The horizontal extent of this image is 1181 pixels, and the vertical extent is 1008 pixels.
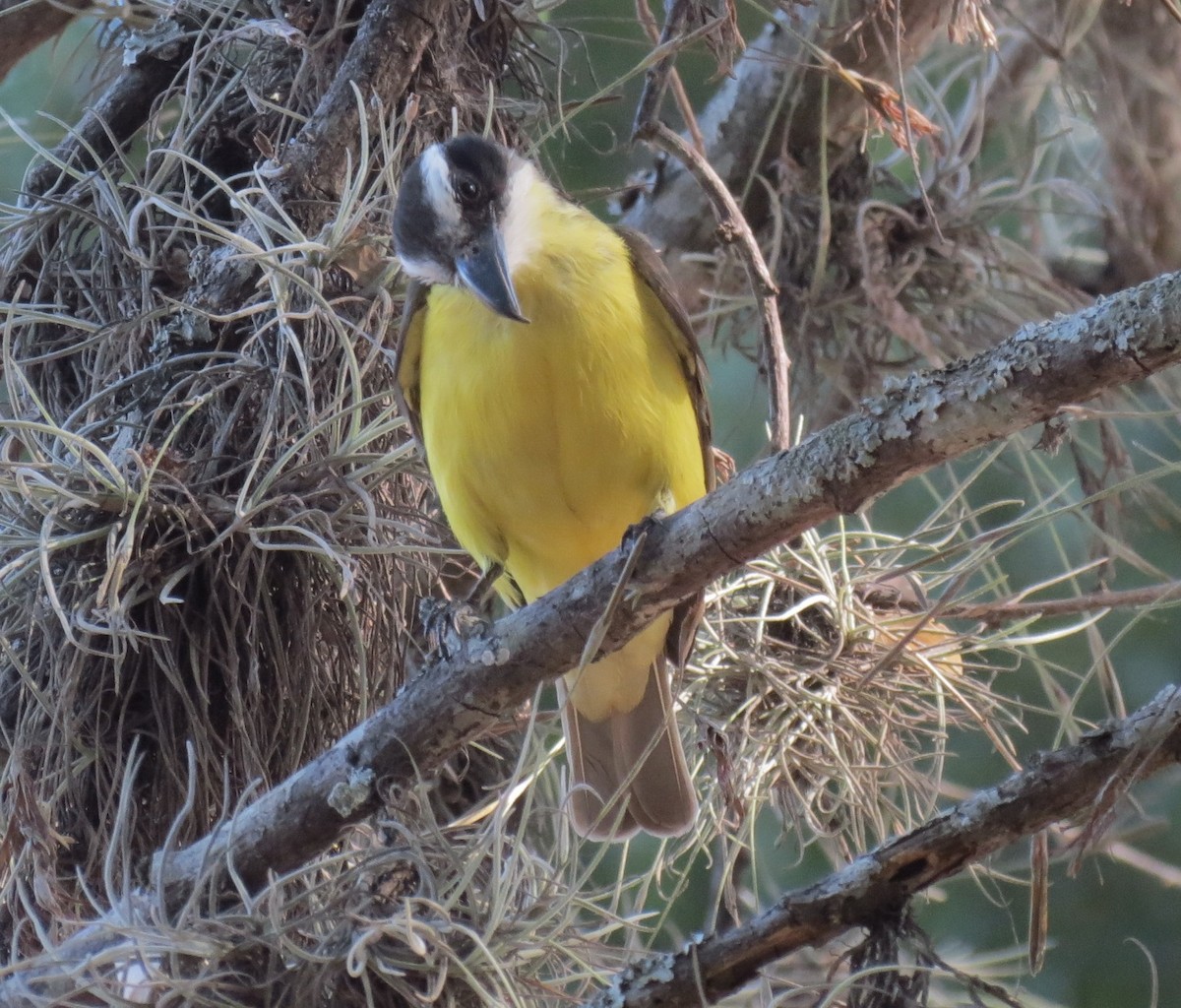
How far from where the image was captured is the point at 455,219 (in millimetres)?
2240

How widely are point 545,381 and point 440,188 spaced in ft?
1.13

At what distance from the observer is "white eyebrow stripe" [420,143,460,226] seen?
7.27ft

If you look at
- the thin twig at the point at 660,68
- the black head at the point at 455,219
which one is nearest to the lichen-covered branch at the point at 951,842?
the black head at the point at 455,219

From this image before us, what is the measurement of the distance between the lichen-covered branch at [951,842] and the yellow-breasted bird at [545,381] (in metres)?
0.68

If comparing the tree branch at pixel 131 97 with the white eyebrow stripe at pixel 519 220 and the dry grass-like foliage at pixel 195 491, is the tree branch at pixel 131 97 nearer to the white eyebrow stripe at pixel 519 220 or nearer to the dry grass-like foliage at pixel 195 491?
the dry grass-like foliage at pixel 195 491

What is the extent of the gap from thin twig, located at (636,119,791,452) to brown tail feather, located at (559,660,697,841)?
51cm

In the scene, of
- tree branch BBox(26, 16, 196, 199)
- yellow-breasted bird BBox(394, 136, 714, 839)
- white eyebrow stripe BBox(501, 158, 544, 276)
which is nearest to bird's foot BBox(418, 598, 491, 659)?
yellow-breasted bird BBox(394, 136, 714, 839)

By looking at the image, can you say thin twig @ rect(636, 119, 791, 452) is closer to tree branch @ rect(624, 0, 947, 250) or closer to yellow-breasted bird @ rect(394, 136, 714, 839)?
yellow-breasted bird @ rect(394, 136, 714, 839)

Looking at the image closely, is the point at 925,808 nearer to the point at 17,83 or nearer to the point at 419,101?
the point at 419,101

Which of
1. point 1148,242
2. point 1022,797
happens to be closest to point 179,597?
point 1022,797

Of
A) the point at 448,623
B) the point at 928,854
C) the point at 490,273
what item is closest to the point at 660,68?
the point at 490,273

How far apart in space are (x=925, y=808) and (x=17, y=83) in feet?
9.26

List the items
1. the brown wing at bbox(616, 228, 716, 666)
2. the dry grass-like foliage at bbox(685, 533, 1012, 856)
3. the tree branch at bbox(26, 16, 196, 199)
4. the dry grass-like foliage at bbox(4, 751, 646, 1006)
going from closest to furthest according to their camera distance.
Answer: the dry grass-like foliage at bbox(4, 751, 646, 1006) → the dry grass-like foliage at bbox(685, 533, 1012, 856) → the brown wing at bbox(616, 228, 716, 666) → the tree branch at bbox(26, 16, 196, 199)

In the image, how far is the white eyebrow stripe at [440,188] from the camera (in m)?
2.22
